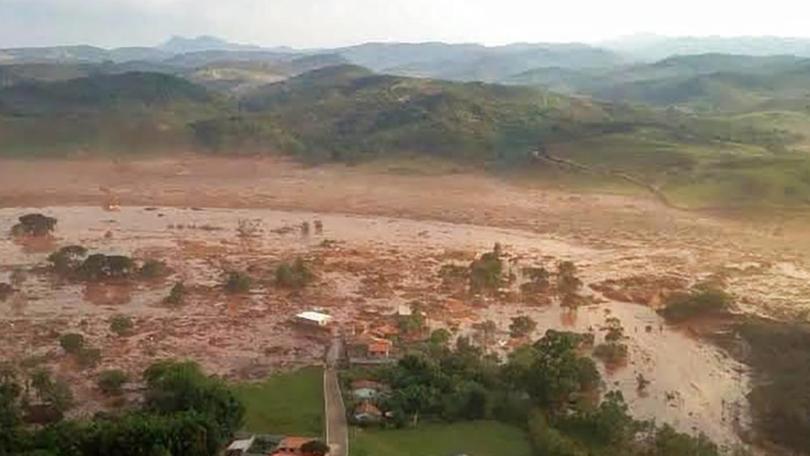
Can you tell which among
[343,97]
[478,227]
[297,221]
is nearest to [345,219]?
[297,221]

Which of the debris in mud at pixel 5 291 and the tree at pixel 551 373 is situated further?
the debris in mud at pixel 5 291

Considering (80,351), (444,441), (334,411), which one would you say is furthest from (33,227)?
(444,441)

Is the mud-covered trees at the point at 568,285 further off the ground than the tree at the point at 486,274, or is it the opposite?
the tree at the point at 486,274

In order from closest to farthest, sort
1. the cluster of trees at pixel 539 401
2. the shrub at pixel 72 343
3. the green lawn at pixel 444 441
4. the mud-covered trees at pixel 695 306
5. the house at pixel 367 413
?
1. the green lawn at pixel 444 441
2. the cluster of trees at pixel 539 401
3. the house at pixel 367 413
4. the shrub at pixel 72 343
5. the mud-covered trees at pixel 695 306

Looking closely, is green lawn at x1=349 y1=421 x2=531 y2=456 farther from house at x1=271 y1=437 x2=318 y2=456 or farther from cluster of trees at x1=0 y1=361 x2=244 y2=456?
cluster of trees at x1=0 y1=361 x2=244 y2=456

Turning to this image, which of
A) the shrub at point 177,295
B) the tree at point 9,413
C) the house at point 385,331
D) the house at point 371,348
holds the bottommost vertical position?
the house at point 385,331

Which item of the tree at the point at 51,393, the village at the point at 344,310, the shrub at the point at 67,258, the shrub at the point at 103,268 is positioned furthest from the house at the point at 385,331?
the shrub at the point at 67,258

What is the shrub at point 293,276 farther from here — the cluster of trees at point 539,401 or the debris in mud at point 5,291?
the cluster of trees at point 539,401
